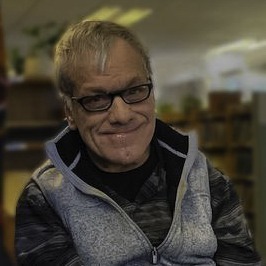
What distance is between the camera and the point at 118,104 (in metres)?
1.01

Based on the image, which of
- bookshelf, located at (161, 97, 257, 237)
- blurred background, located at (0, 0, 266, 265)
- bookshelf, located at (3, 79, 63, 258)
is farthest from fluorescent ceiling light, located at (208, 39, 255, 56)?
bookshelf, located at (3, 79, 63, 258)

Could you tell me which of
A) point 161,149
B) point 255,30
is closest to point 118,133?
point 161,149

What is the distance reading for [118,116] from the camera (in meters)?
1.01

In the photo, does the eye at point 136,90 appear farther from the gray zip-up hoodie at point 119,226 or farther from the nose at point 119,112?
the gray zip-up hoodie at point 119,226

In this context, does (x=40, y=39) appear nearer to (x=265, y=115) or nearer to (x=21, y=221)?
(x=265, y=115)

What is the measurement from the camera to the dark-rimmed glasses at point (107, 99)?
1.01 metres

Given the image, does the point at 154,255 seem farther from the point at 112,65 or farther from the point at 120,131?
the point at 112,65

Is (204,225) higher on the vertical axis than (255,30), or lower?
lower

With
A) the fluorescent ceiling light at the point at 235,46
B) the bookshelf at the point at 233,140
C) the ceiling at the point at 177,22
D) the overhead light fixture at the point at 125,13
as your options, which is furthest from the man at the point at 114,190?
the overhead light fixture at the point at 125,13

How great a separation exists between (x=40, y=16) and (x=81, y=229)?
3644 mm

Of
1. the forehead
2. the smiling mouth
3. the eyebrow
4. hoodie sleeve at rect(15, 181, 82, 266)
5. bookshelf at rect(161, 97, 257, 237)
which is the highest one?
the forehead

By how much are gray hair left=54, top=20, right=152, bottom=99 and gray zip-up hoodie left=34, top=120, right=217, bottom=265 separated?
6.8 inches

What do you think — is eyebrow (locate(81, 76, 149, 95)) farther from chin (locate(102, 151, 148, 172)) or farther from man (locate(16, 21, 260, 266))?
chin (locate(102, 151, 148, 172))

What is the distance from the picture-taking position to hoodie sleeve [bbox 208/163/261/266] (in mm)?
1091
